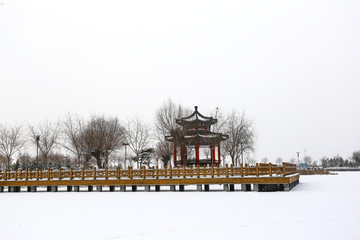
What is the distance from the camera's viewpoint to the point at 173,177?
27.1 meters

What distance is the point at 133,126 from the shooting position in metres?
56.2

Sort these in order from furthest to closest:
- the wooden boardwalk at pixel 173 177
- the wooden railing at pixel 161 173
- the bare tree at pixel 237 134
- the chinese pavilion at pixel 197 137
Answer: the bare tree at pixel 237 134 < the chinese pavilion at pixel 197 137 < the wooden railing at pixel 161 173 < the wooden boardwalk at pixel 173 177

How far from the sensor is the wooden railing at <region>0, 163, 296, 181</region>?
24703mm

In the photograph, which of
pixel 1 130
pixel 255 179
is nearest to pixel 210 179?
pixel 255 179

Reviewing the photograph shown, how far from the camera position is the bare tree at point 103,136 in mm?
52213

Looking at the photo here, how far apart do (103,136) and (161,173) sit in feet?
89.6
